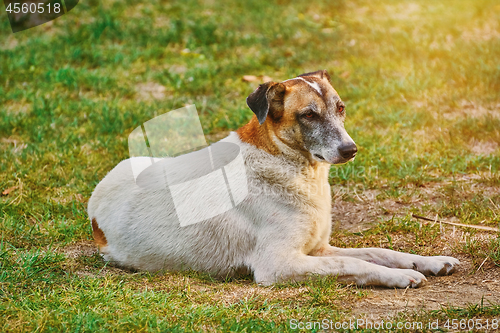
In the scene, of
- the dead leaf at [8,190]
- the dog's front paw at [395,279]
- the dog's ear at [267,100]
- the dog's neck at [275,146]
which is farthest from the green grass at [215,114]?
the dog's ear at [267,100]

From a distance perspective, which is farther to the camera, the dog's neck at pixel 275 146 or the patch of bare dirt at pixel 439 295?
the dog's neck at pixel 275 146

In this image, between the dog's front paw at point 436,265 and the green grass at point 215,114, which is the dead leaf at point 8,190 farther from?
the dog's front paw at point 436,265

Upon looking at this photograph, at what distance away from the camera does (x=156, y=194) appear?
427 centimetres

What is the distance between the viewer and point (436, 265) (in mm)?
4016

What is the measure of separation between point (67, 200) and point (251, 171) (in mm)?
2165

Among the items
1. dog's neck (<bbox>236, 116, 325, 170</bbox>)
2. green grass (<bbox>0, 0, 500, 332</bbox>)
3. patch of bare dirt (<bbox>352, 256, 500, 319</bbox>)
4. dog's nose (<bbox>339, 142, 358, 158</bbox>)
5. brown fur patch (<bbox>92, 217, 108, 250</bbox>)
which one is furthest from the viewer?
brown fur patch (<bbox>92, 217, 108, 250</bbox>)

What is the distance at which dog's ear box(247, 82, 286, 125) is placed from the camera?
405cm

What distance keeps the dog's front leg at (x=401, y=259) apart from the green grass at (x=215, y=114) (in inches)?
10.8

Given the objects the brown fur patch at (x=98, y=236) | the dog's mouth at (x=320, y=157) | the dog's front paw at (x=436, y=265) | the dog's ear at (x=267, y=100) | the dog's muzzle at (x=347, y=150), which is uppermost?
the dog's ear at (x=267, y=100)

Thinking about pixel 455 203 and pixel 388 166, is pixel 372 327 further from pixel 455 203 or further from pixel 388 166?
pixel 388 166

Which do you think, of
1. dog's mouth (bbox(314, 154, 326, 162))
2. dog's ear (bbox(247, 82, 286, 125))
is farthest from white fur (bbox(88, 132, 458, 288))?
dog's ear (bbox(247, 82, 286, 125))

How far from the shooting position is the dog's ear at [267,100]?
4055mm

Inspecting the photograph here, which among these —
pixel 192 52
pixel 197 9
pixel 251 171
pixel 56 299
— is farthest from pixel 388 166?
pixel 197 9

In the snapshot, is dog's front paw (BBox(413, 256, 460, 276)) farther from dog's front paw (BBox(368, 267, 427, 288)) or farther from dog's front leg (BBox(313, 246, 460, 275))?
dog's front paw (BBox(368, 267, 427, 288))
